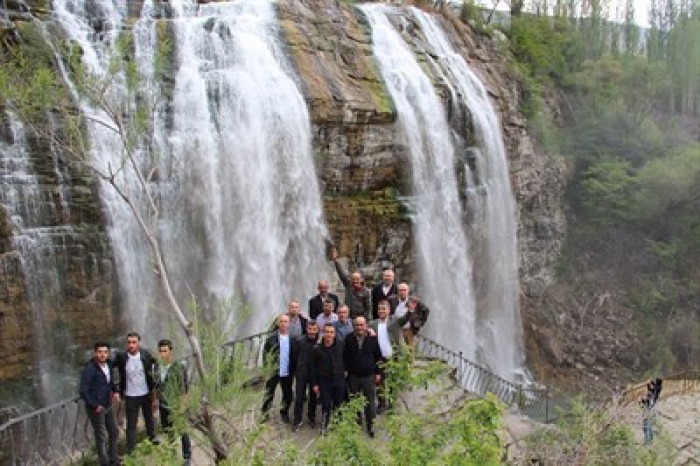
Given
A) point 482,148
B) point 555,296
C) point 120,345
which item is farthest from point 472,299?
point 120,345

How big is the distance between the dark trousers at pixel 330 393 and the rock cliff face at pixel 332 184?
6862mm

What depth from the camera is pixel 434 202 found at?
68.7 feet

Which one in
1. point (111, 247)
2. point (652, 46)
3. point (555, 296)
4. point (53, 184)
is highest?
point (652, 46)

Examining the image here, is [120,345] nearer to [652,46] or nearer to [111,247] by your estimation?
[111,247]

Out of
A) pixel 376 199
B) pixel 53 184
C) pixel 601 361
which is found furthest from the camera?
pixel 601 361

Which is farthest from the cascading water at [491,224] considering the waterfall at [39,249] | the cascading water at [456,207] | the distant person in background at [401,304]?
the waterfall at [39,249]

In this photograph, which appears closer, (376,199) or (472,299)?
(376,199)

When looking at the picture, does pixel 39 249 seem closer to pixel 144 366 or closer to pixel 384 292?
pixel 144 366

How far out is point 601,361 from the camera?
89.0 feet

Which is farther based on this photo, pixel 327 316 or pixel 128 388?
pixel 327 316

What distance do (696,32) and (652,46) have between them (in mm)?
3297

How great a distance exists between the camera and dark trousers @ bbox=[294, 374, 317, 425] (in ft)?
30.8

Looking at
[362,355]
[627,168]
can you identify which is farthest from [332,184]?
[627,168]

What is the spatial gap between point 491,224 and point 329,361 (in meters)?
15.4
